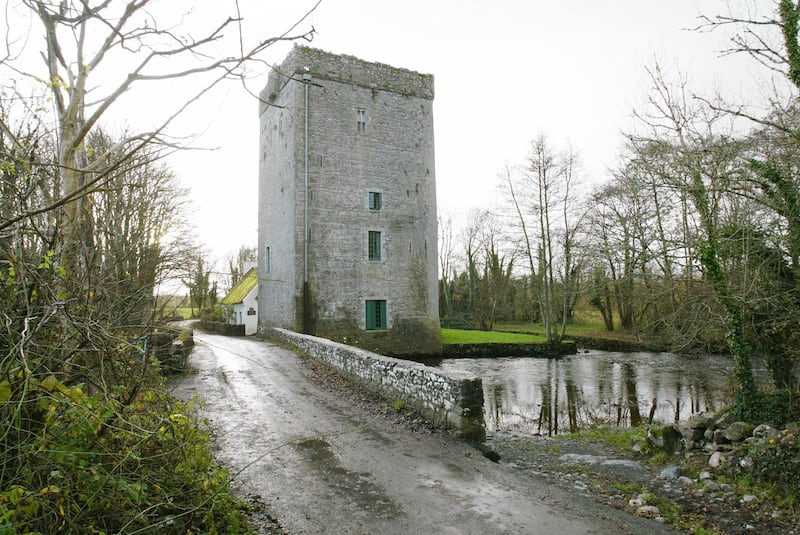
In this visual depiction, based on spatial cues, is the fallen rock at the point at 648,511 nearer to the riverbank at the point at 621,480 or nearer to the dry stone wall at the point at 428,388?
the riverbank at the point at 621,480

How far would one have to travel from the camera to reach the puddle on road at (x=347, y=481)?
484 centimetres

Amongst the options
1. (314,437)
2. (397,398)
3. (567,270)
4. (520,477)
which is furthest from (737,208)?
(567,270)

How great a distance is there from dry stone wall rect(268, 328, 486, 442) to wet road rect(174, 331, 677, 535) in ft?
1.31

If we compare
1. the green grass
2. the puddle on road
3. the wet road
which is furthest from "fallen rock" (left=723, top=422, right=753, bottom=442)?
the green grass

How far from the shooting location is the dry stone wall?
730cm

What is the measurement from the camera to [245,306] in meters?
32.0

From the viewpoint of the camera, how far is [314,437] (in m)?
7.12

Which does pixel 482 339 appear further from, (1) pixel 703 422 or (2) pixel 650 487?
(2) pixel 650 487

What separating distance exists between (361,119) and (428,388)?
17106mm

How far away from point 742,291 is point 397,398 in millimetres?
6102

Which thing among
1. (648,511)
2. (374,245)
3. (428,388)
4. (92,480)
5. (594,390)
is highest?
Result: (374,245)

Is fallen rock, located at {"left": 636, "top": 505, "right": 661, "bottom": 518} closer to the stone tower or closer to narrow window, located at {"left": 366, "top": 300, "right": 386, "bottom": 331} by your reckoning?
the stone tower

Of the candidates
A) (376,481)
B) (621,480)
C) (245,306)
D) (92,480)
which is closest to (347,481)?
(376,481)

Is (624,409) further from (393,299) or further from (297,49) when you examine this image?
(297,49)
